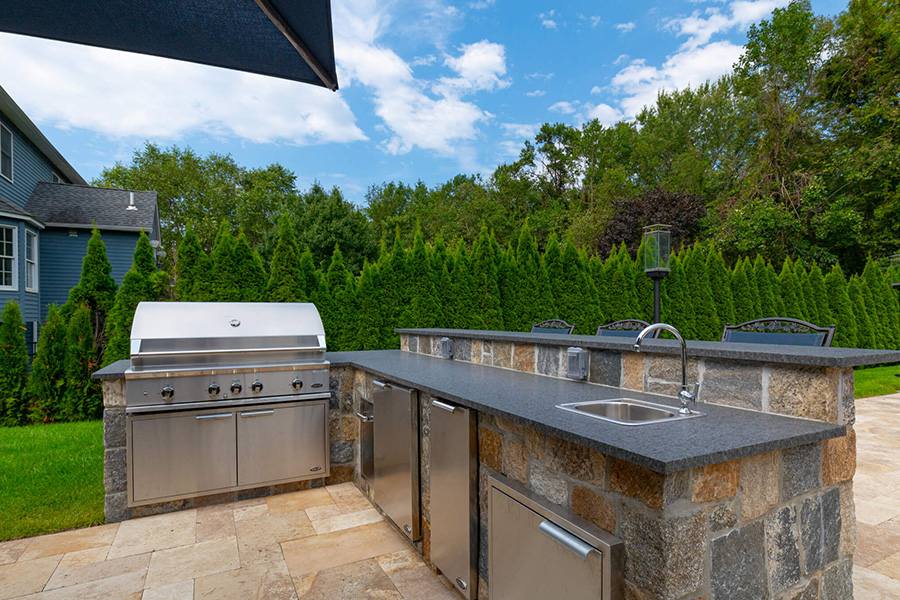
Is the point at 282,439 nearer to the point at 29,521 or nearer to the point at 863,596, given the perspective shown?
the point at 29,521

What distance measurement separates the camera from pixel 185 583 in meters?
2.29

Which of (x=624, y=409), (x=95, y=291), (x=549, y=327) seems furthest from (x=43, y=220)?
(x=624, y=409)

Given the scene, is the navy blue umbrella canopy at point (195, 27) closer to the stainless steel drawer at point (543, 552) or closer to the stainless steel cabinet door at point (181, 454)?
the stainless steel drawer at point (543, 552)

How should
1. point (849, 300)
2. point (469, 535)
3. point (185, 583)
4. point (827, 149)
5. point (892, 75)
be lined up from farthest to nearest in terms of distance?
point (827, 149)
point (892, 75)
point (849, 300)
point (185, 583)
point (469, 535)

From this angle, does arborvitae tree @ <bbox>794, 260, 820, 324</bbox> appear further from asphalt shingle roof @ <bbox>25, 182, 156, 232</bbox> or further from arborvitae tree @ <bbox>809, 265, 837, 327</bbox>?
asphalt shingle roof @ <bbox>25, 182, 156, 232</bbox>

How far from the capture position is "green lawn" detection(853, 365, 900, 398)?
22.0ft

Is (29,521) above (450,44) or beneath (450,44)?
beneath

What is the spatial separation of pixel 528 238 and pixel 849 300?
26.4 feet

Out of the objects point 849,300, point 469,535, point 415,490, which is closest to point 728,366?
point 469,535

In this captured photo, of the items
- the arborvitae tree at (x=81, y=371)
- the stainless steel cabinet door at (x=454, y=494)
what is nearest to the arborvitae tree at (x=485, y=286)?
the stainless steel cabinet door at (x=454, y=494)

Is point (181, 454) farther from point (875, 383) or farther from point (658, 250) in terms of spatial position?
point (875, 383)

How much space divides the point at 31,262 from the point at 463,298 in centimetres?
973

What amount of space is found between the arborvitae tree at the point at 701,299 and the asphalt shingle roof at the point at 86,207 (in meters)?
11.5

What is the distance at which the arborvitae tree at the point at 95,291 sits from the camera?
5477 mm
